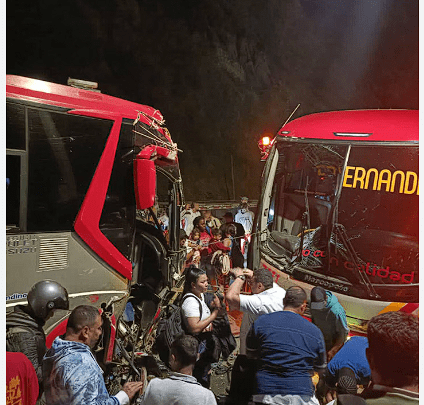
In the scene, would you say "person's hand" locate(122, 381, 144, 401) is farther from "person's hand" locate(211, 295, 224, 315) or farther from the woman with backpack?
"person's hand" locate(211, 295, 224, 315)

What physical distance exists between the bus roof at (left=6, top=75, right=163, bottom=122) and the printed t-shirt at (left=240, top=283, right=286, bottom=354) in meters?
1.25

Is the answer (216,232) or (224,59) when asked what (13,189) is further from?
(224,59)

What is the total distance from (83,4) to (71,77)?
477 mm

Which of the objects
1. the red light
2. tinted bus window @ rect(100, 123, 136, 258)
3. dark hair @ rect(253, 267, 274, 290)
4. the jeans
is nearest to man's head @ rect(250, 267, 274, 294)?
dark hair @ rect(253, 267, 274, 290)

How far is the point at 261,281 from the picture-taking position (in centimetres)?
242

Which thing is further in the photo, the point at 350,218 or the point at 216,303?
the point at 216,303

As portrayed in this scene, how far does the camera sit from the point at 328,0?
246cm

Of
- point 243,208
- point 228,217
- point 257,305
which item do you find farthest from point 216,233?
point 257,305

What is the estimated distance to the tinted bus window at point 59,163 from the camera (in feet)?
7.61

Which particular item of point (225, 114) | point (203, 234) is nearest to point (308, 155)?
Result: point (225, 114)

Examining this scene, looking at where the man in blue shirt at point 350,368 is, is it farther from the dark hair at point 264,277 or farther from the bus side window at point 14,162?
the bus side window at point 14,162

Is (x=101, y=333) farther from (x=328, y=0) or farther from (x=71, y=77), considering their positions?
(x=328, y=0)

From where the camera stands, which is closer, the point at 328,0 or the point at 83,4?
the point at 328,0

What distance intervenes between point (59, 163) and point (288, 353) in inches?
63.9
